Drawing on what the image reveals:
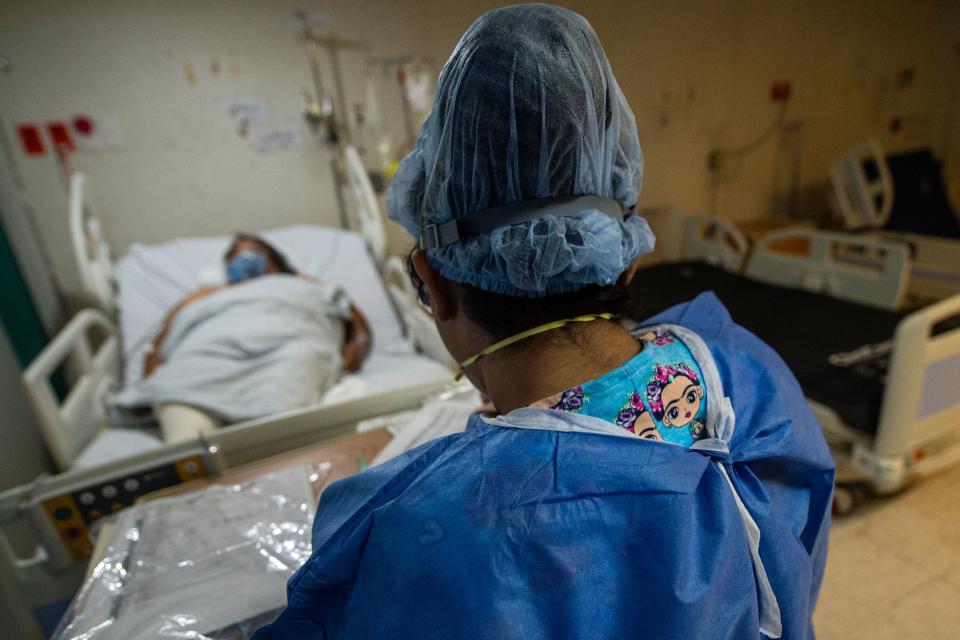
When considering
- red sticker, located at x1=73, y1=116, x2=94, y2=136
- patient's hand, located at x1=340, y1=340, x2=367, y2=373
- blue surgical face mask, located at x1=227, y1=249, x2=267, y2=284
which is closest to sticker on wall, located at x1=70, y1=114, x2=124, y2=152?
red sticker, located at x1=73, y1=116, x2=94, y2=136

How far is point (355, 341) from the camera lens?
203 cm

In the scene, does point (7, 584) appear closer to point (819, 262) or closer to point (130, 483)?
point (130, 483)

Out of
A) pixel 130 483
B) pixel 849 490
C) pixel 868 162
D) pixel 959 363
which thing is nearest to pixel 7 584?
pixel 130 483

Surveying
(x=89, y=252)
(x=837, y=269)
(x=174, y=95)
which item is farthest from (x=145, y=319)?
(x=837, y=269)

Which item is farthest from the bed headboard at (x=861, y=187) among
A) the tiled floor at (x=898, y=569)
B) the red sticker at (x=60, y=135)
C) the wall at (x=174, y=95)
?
the red sticker at (x=60, y=135)

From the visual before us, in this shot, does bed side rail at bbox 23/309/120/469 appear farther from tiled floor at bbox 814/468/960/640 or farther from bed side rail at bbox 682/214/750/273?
bed side rail at bbox 682/214/750/273

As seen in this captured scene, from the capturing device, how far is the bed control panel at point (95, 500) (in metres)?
0.96

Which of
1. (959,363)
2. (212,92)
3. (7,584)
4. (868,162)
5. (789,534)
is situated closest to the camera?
(789,534)

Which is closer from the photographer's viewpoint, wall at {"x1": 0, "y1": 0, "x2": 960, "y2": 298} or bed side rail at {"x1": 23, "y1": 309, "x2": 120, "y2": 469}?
bed side rail at {"x1": 23, "y1": 309, "x2": 120, "y2": 469}

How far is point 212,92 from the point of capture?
2.32 m

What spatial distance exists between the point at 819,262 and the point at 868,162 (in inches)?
61.4

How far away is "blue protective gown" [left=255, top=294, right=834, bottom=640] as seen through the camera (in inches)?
17.3

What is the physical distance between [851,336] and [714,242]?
43.4 inches

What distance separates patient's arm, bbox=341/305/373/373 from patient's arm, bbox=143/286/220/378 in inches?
21.3
